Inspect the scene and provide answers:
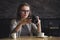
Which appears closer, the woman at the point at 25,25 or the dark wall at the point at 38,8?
the woman at the point at 25,25

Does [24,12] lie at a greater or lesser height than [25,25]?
greater

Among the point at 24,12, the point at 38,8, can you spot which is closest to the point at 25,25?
the point at 24,12

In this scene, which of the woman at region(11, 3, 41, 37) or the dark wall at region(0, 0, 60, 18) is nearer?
the woman at region(11, 3, 41, 37)

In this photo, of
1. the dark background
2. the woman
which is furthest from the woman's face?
the dark background

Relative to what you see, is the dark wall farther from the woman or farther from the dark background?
the woman

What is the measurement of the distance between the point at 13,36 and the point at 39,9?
178 centimetres

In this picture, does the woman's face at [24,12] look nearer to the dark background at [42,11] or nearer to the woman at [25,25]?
the woman at [25,25]

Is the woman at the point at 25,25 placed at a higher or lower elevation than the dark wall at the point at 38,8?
lower

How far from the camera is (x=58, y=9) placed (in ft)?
11.9

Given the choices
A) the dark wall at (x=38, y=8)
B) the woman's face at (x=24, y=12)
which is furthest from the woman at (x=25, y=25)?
the dark wall at (x=38, y=8)

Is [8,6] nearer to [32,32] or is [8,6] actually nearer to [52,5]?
[52,5]

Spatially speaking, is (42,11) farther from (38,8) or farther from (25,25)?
(25,25)

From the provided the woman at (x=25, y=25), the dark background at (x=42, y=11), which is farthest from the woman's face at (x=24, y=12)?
the dark background at (x=42, y=11)

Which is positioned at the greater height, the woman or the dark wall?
the dark wall
